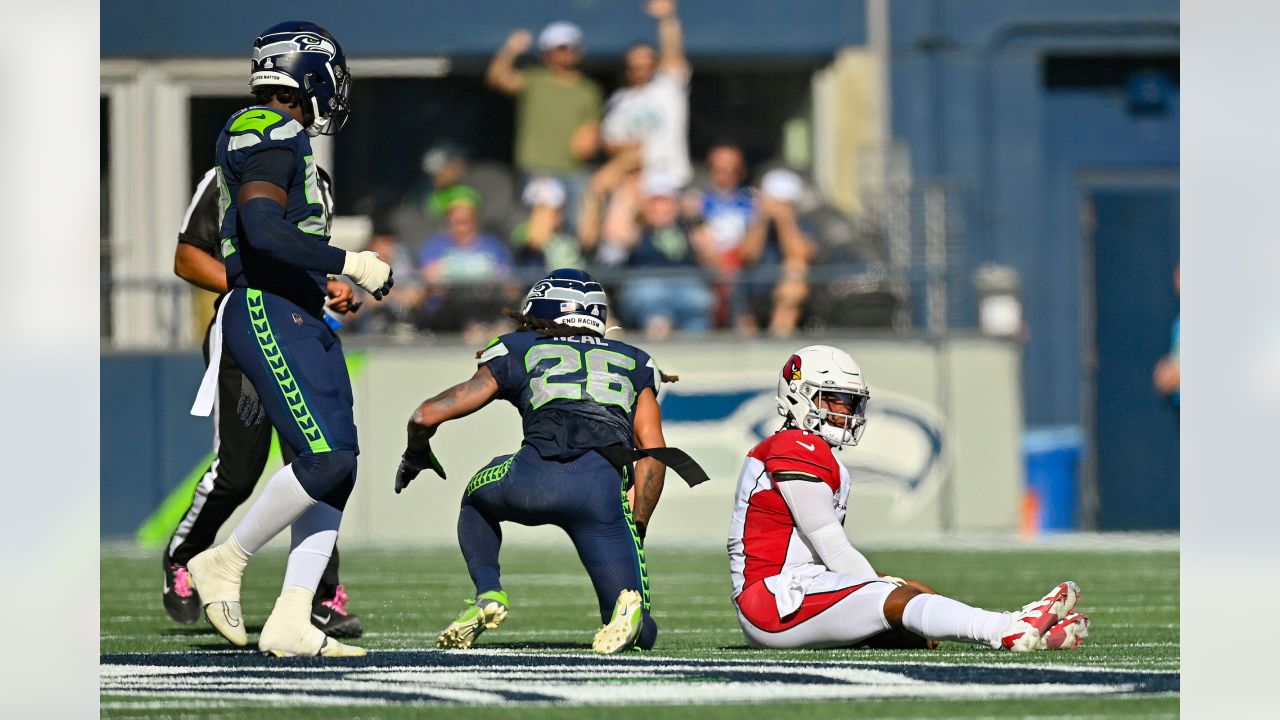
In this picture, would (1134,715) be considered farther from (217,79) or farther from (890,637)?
(217,79)

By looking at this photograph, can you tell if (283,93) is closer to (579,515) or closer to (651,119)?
(579,515)

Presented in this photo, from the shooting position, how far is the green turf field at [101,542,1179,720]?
5285 millimetres

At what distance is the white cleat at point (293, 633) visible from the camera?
255 inches

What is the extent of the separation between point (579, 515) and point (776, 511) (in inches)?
25.0

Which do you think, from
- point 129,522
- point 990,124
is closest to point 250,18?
point 129,522

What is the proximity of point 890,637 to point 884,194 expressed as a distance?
35.9 ft

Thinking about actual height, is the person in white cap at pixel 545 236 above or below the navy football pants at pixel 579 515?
above

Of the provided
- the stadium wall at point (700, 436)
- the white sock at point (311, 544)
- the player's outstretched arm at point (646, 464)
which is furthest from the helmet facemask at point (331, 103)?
the stadium wall at point (700, 436)

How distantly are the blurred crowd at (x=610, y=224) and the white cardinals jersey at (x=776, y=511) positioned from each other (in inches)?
339

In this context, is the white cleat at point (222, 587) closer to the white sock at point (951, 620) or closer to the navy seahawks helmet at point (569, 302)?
the navy seahawks helmet at point (569, 302)

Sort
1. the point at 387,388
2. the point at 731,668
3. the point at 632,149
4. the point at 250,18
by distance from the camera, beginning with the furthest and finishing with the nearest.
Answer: the point at 250,18 < the point at 632,149 < the point at 387,388 < the point at 731,668

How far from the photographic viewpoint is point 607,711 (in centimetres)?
519

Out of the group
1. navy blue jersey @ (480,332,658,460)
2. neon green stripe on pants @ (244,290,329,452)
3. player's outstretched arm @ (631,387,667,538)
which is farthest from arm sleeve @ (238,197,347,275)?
player's outstretched arm @ (631,387,667,538)
